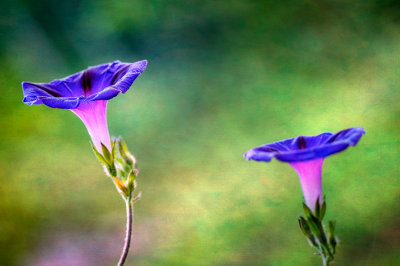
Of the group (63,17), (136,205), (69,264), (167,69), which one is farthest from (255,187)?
(63,17)

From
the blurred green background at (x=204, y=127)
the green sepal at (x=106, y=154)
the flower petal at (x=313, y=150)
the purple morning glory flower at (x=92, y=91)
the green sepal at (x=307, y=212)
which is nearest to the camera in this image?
the flower petal at (x=313, y=150)

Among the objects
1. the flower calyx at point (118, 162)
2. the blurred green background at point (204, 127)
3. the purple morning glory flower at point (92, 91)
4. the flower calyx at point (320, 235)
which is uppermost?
the blurred green background at point (204, 127)

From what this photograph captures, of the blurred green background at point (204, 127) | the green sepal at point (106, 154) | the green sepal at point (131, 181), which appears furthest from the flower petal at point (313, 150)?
the blurred green background at point (204, 127)

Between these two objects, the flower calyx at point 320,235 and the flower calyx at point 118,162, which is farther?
the flower calyx at point 118,162

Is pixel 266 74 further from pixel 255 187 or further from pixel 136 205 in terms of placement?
pixel 136 205

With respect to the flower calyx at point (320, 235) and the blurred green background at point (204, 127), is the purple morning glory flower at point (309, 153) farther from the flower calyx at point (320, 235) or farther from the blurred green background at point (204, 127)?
the blurred green background at point (204, 127)

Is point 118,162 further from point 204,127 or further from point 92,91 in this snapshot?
point 204,127

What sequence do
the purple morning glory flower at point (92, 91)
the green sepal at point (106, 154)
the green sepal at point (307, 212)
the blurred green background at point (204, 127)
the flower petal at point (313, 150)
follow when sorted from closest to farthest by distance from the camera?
the flower petal at point (313, 150), the green sepal at point (307, 212), the purple morning glory flower at point (92, 91), the green sepal at point (106, 154), the blurred green background at point (204, 127)
